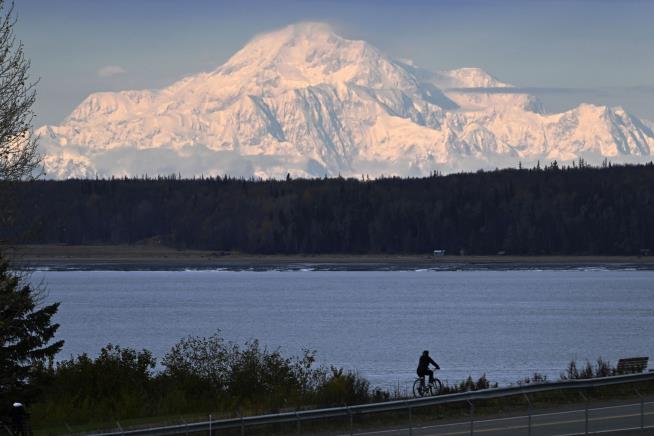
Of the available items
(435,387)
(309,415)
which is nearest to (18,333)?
(309,415)

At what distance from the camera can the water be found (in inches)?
2879

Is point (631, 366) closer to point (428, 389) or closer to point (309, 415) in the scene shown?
point (428, 389)

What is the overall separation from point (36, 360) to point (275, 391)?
266 inches

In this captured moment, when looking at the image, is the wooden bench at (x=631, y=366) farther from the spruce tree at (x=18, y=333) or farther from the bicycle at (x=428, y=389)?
the spruce tree at (x=18, y=333)

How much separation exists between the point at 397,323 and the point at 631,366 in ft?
216

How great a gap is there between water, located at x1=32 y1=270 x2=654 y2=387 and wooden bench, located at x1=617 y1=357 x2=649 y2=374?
1477 centimetres

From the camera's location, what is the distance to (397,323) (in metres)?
108

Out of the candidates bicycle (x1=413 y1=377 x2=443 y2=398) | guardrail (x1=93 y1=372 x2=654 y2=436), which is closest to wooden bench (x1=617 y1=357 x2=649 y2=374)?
bicycle (x1=413 y1=377 x2=443 y2=398)

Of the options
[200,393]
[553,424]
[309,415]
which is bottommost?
[200,393]

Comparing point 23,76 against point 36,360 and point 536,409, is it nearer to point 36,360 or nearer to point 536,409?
point 36,360

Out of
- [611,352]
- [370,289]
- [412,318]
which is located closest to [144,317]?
[412,318]

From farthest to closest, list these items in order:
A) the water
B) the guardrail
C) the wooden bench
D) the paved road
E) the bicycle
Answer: the water
the wooden bench
the bicycle
the paved road
the guardrail

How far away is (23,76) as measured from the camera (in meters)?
30.0

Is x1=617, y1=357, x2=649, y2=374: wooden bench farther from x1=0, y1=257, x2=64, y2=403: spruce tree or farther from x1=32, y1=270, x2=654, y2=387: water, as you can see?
x1=0, y1=257, x2=64, y2=403: spruce tree
